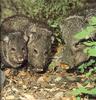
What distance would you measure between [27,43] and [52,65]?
709 millimetres

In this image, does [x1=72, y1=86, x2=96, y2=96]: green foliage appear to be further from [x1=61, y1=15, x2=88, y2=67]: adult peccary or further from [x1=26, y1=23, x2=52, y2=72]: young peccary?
[x1=26, y1=23, x2=52, y2=72]: young peccary

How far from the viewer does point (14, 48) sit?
28.2ft

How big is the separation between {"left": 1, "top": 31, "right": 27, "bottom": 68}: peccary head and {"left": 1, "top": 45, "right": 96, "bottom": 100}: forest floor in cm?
26

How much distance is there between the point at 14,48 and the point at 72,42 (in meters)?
1.21

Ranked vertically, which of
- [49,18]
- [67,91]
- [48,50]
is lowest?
[67,91]

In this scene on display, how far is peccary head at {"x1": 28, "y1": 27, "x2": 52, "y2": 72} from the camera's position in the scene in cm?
867

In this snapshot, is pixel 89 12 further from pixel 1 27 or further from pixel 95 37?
pixel 1 27

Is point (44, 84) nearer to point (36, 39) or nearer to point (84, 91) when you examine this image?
point (36, 39)

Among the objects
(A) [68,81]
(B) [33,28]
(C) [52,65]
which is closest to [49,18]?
(B) [33,28]

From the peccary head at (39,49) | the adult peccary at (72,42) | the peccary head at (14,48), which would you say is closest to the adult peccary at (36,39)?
the peccary head at (39,49)

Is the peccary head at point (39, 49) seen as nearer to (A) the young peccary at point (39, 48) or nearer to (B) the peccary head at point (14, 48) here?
(A) the young peccary at point (39, 48)

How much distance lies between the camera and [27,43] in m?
8.84

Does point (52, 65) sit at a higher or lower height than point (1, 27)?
lower

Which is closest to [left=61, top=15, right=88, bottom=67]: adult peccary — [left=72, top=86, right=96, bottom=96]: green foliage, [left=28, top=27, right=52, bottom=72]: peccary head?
[left=28, top=27, right=52, bottom=72]: peccary head
